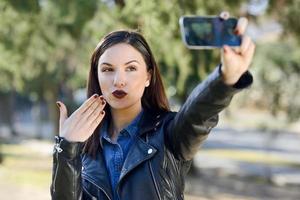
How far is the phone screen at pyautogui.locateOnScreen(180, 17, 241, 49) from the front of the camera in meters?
1.44

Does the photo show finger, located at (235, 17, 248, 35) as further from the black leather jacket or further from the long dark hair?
the long dark hair

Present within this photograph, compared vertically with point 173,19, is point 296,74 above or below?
above

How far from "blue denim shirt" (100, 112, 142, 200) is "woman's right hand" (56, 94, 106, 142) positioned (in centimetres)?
12

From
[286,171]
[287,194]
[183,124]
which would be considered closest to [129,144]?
[183,124]

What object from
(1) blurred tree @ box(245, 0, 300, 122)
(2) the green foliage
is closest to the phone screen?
(2) the green foliage

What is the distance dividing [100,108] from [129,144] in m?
0.16

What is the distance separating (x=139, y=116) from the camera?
192 cm

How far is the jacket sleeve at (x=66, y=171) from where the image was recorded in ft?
5.62

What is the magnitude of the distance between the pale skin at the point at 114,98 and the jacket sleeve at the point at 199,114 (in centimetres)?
18

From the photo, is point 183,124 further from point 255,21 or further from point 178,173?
point 255,21

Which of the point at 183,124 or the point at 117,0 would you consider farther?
the point at 117,0

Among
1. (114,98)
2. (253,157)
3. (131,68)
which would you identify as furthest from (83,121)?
(253,157)

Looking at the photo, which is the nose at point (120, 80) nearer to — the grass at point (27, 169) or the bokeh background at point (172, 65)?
the bokeh background at point (172, 65)

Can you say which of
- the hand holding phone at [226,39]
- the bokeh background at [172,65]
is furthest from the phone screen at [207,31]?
the bokeh background at [172,65]
